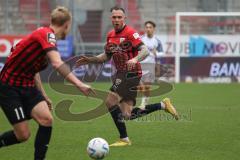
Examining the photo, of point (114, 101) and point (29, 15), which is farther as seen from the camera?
point (29, 15)

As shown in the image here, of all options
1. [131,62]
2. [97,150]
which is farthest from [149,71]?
→ [97,150]

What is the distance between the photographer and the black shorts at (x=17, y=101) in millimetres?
7570

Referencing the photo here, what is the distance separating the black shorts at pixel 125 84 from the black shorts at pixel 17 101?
2.95 meters

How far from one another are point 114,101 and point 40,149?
117 inches

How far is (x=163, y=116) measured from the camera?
14.9 m

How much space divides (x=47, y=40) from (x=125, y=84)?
3.49 meters

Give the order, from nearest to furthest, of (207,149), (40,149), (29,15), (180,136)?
(40,149)
(207,149)
(180,136)
(29,15)

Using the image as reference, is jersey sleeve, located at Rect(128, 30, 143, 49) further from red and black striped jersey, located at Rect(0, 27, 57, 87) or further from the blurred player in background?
the blurred player in background

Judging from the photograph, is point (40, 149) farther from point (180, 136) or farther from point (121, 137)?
point (180, 136)

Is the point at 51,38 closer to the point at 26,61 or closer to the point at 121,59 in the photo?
the point at 26,61

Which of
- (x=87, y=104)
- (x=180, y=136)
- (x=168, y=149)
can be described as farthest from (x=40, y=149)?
(x=87, y=104)

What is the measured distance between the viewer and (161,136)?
11.3 meters

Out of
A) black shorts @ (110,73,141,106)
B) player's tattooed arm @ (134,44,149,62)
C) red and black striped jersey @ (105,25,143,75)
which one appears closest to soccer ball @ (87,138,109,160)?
player's tattooed arm @ (134,44,149,62)

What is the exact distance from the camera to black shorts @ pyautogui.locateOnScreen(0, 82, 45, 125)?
24.8ft
